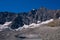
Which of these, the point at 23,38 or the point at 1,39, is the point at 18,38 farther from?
the point at 1,39

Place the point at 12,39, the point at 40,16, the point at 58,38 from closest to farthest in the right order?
the point at 58,38, the point at 12,39, the point at 40,16

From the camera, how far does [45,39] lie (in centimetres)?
1698

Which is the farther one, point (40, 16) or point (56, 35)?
point (40, 16)

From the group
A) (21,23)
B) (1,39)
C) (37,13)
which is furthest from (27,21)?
(1,39)

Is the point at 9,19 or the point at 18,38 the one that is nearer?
the point at 18,38

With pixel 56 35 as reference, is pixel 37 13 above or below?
above

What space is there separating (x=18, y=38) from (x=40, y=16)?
70680mm

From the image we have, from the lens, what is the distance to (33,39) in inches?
714

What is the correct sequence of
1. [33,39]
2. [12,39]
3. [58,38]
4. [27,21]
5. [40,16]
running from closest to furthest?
1. [58,38]
2. [33,39]
3. [12,39]
4. [40,16]
5. [27,21]

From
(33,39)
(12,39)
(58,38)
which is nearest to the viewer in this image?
(58,38)

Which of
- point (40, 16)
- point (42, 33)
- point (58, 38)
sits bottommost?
point (58, 38)

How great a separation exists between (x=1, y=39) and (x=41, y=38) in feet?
19.5

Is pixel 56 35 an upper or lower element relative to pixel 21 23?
lower

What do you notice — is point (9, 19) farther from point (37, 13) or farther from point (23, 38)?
point (23, 38)
